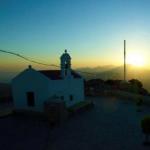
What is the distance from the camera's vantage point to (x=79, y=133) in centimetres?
1756

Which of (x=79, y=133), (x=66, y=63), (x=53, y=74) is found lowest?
(x=79, y=133)

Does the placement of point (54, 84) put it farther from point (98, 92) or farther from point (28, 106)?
point (98, 92)

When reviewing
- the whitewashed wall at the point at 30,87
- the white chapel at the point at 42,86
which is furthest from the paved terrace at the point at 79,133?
the white chapel at the point at 42,86

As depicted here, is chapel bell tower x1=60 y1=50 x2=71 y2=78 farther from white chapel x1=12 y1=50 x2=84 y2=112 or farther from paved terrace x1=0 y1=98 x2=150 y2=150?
paved terrace x1=0 y1=98 x2=150 y2=150

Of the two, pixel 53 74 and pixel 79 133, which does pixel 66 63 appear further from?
pixel 79 133

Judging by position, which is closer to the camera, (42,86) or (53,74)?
(42,86)

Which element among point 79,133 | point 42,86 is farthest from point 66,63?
point 79,133

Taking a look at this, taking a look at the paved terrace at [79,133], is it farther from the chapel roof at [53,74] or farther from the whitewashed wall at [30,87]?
the chapel roof at [53,74]

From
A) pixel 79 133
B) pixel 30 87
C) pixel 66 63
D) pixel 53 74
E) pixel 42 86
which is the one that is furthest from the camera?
pixel 66 63

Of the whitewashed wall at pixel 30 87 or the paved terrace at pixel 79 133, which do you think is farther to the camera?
the whitewashed wall at pixel 30 87

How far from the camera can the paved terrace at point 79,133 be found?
14.9m

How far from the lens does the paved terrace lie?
49.0 feet

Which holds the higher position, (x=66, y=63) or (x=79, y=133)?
(x=66, y=63)

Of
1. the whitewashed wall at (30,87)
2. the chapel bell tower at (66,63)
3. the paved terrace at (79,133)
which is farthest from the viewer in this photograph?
the chapel bell tower at (66,63)
